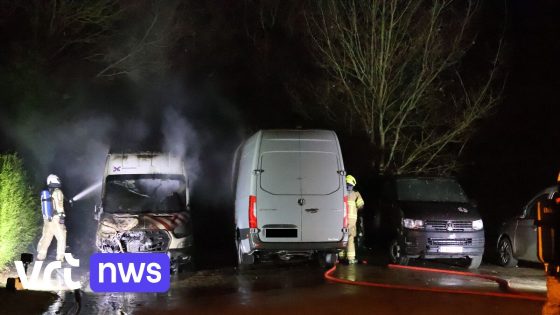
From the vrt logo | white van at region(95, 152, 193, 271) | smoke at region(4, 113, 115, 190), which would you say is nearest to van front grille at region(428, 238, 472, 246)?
white van at region(95, 152, 193, 271)

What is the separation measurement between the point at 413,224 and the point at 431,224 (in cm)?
36

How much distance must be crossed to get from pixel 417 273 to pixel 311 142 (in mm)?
3348

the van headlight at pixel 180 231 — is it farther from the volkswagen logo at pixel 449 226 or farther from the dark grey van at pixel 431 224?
the volkswagen logo at pixel 449 226

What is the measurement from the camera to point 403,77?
2005cm

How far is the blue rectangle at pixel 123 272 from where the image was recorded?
877cm

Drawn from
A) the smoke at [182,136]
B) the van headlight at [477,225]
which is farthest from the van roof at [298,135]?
the smoke at [182,136]

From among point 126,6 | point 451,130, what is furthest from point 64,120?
point 451,130

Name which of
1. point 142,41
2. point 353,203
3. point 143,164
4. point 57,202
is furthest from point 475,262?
point 142,41

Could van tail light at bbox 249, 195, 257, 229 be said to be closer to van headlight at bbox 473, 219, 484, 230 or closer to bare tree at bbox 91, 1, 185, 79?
van headlight at bbox 473, 219, 484, 230

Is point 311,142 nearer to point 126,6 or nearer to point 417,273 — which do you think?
point 417,273

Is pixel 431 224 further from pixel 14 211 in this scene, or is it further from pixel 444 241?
pixel 14 211

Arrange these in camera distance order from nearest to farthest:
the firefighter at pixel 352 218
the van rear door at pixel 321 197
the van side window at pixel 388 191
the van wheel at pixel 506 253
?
the van rear door at pixel 321 197 → the firefighter at pixel 352 218 → the van wheel at pixel 506 253 → the van side window at pixel 388 191

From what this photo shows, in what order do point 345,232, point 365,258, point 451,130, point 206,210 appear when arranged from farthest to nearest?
point 206,210, point 451,130, point 365,258, point 345,232

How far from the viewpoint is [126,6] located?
1767 cm
